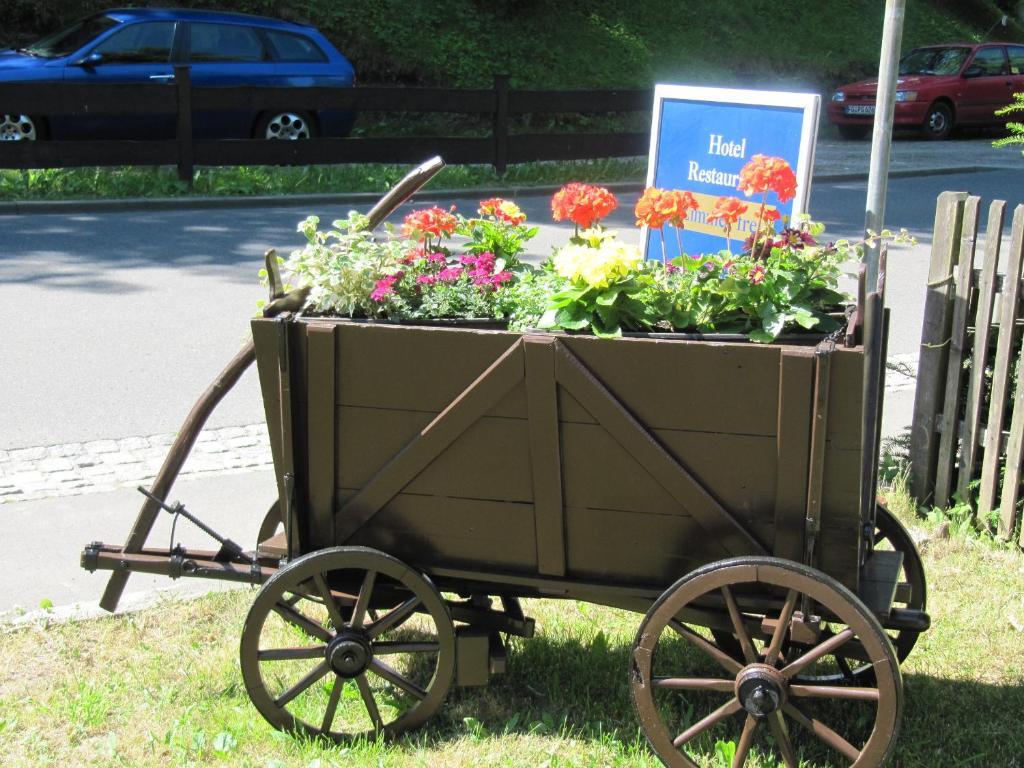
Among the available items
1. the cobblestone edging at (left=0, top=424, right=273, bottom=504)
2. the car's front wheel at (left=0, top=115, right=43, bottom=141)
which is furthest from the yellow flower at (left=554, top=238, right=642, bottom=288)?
the car's front wheel at (left=0, top=115, right=43, bottom=141)

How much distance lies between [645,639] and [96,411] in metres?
4.05

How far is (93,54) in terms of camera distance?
45.4ft

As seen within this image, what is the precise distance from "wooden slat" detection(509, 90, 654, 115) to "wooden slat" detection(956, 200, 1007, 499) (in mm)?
10745

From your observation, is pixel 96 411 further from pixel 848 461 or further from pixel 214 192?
pixel 214 192

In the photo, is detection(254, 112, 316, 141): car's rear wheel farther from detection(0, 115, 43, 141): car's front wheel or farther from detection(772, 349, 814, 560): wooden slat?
detection(772, 349, 814, 560): wooden slat

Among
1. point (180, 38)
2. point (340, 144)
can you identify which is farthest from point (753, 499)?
point (180, 38)

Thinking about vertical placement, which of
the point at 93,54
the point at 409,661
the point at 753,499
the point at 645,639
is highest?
the point at 93,54

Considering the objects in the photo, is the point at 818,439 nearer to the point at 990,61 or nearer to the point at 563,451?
the point at 563,451

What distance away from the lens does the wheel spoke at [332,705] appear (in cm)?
324

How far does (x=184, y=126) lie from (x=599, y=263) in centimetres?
1096

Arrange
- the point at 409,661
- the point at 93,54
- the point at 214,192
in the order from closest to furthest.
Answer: the point at 409,661, the point at 214,192, the point at 93,54

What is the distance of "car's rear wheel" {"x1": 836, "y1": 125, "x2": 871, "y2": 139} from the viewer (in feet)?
70.9

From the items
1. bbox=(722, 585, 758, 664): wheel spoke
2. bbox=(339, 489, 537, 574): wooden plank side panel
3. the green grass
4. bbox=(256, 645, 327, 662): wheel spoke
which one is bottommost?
bbox=(256, 645, 327, 662): wheel spoke

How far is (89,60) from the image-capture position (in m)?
13.8
